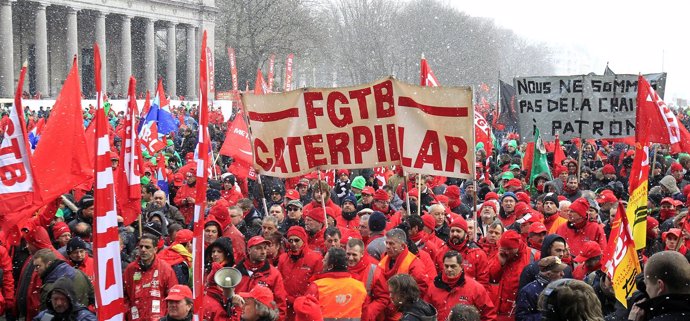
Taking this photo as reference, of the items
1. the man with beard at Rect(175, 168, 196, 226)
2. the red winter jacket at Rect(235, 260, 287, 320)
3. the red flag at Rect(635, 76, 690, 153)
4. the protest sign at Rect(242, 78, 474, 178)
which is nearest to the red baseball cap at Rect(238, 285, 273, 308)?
the red winter jacket at Rect(235, 260, 287, 320)

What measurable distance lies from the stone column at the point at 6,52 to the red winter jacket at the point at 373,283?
137ft

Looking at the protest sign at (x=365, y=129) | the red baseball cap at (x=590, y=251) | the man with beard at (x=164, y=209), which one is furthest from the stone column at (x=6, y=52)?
the red baseball cap at (x=590, y=251)

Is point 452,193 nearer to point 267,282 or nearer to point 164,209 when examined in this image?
point 164,209

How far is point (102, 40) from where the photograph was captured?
5072cm

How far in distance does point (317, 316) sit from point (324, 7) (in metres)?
76.4

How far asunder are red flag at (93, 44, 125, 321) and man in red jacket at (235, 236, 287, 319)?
1528 millimetres

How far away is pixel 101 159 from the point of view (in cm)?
510

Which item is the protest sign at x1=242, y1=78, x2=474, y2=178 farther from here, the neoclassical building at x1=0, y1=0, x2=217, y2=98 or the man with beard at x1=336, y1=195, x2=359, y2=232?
the neoclassical building at x1=0, y1=0, x2=217, y2=98

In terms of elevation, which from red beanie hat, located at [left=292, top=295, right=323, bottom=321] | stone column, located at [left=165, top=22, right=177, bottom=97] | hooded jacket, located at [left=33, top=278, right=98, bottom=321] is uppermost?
stone column, located at [left=165, top=22, right=177, bottom=97]

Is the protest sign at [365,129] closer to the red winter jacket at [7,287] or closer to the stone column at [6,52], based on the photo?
the red winter jacket at [7,287]

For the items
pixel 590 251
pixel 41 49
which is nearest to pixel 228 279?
pixel 590 251

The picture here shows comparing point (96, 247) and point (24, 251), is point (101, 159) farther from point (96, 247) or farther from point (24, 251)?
point (24, 251)

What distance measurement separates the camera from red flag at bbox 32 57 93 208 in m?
7.65

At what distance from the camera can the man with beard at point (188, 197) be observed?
35.9 ft
